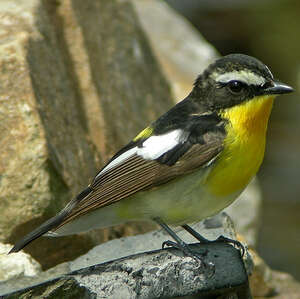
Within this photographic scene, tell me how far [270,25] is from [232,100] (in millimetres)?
9422

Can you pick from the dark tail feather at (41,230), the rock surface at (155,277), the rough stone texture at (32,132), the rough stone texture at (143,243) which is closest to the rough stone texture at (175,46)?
the rough stone texture at (32,132)

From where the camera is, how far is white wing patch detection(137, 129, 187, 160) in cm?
484

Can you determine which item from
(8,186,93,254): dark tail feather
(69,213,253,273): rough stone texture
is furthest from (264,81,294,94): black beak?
(8,186,93,254): dark tail feather

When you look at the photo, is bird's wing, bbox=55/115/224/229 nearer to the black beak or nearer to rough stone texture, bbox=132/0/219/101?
the black beak

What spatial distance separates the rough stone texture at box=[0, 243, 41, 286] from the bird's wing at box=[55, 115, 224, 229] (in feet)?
1.91

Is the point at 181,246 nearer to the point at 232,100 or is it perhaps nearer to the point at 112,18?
the point at 232,100

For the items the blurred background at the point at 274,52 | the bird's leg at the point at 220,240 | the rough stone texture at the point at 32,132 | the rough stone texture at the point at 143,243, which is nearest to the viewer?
the bird's leg at the point at 220,240

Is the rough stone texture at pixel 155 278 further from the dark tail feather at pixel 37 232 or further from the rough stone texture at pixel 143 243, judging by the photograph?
the rough stone texture at pixel 143 243

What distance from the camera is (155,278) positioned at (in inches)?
171

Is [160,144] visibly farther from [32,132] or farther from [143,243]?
[32,132]

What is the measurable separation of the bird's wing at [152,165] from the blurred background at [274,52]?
6093 mm

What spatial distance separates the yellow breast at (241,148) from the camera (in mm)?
4691

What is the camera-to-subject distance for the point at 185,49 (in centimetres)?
934

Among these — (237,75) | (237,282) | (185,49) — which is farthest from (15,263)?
(185,49)
